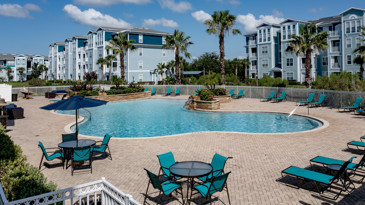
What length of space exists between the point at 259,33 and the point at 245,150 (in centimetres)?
5728

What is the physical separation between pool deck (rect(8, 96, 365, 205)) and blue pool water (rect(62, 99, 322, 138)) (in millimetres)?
2500

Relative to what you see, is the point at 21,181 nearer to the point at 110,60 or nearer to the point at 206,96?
the point at 206,96

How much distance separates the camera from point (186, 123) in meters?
20.6

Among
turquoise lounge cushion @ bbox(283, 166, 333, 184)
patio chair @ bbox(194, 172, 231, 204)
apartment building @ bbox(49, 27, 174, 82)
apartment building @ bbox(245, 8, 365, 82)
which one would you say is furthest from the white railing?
apartment building @ bbox(49, 27, 174, 82)

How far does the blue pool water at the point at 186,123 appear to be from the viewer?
17.7m

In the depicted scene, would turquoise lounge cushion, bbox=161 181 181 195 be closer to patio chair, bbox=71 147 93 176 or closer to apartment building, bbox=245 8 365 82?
patio chair, bbox=71 147 93 176

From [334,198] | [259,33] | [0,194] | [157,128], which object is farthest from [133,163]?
[259,33]

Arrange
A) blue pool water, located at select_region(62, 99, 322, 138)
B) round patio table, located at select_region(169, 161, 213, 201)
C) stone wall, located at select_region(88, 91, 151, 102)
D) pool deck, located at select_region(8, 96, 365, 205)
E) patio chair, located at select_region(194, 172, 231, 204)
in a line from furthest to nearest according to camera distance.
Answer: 1. stone wall, located at select_region(88, 91, 151, 102)
2. blue pool water, located at select_region(62, 99, 322, 138)
3. pool deck, located at select_region(8, 96, 365, 205)
4. round patio table, located at select_region(169, 161, 213, 201)
5. patio chair, located at select_region(194, 172, 231, 204)

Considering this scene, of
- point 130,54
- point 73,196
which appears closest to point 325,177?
point 73,196

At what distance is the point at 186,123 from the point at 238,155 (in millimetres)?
9970

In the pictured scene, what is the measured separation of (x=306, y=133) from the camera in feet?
46.4

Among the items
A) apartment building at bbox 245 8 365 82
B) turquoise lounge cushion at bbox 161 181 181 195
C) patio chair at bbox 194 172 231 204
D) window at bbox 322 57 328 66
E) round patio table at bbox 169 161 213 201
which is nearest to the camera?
patio chair at bbox 194 172 231 204

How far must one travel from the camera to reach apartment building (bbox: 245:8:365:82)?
163 feet

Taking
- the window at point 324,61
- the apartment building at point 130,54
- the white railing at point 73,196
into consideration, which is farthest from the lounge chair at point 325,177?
the window at point 324,61
